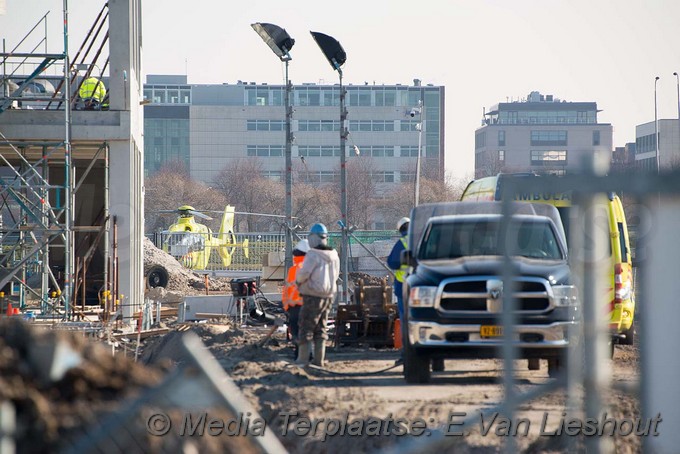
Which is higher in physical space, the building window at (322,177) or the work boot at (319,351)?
the building window at (322,177)

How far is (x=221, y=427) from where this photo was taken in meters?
5.25

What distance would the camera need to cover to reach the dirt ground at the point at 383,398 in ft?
29.4

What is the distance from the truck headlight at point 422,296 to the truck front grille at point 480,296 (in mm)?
107

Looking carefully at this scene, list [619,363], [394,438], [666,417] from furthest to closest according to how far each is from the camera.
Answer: [619,363]
[394,438]
[666,417]

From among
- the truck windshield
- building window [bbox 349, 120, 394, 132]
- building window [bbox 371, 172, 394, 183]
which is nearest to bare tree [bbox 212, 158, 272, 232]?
building window [bbox 371, 172, 394, 183]

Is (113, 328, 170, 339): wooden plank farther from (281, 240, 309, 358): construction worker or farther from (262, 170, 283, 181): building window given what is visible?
(262, 170, 283, 181): building window

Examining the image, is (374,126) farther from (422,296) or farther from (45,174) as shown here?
(422,296)

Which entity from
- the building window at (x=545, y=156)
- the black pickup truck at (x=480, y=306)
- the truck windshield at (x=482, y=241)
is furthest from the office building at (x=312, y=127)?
the black pickup truck at (x=480, y=306)

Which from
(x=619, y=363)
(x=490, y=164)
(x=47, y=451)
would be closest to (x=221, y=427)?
(x=47, y=451)

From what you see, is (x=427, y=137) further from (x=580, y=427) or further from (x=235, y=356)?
(x=580, y=427)

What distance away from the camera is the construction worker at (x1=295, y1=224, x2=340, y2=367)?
13805 mm

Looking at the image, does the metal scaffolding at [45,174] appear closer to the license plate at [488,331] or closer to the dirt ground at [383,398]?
the dirt ground at [383,398]

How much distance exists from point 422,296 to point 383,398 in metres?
1.37

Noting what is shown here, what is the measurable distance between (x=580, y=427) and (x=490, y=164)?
4361 inches
